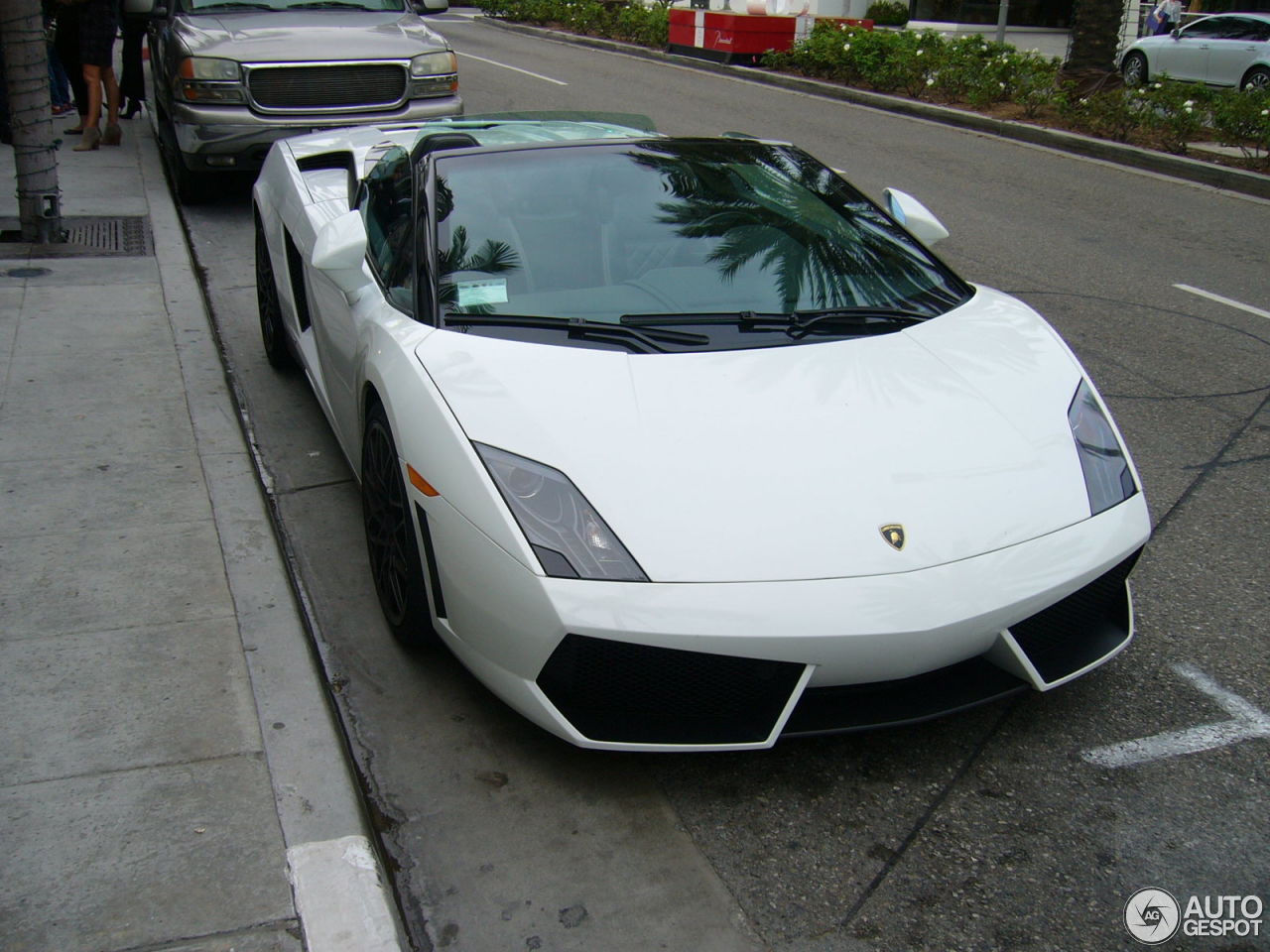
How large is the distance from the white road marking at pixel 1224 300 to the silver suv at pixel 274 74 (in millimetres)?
5486

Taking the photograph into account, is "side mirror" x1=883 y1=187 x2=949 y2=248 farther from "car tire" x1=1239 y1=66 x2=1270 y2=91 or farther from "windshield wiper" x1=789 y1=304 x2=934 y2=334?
"car tire" x1=1239 y1=66 x2=1270 y2=91

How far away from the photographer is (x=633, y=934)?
2674mm

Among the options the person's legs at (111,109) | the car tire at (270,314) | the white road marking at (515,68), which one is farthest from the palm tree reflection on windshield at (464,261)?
the white road marking at (515,68)

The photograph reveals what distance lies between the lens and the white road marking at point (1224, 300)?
24.0 ft

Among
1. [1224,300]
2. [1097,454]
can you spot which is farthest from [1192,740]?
[1224,300]

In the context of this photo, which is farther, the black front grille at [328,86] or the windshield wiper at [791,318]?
the black front grille at [328,86]

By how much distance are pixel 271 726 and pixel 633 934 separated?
1163 millimetres

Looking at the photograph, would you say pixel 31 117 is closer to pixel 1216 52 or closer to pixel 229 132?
pixel 229 132

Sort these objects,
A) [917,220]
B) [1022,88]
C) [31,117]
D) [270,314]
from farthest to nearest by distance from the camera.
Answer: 1. [1022,88]
2. [31,117]
3. [270,314]
4. [917,220]

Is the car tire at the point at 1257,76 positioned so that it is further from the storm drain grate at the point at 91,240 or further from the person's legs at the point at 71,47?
the storm drain grate at the point at 91,240

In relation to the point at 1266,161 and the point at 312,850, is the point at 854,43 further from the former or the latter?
the point at 312,850

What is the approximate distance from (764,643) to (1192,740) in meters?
1.24

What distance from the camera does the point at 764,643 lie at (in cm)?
281

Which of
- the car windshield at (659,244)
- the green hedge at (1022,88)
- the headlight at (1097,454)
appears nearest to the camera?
the headlight at (1097,454)
